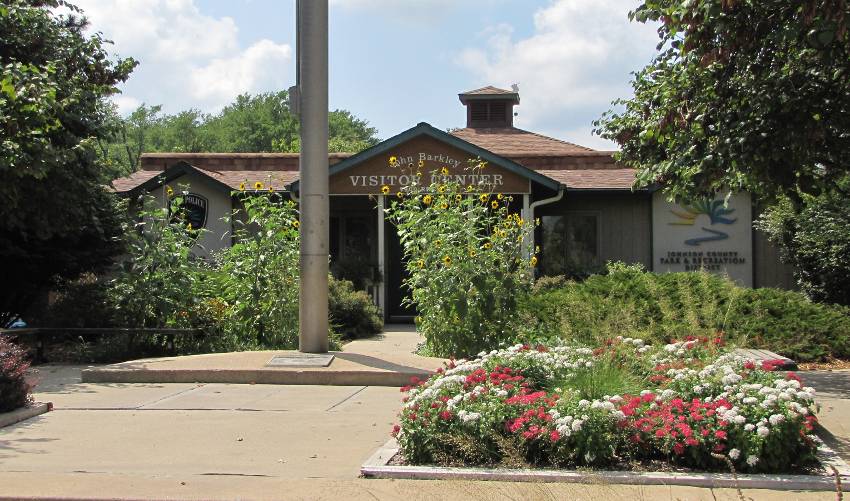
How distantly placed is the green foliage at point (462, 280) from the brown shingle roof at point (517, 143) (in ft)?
32.8

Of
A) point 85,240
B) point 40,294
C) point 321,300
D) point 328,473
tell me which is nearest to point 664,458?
point 328,473

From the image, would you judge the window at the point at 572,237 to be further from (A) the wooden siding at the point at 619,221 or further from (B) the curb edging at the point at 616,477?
(B) the curb edging at the point at 616,477

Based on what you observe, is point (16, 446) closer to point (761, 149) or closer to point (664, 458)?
point (664, 458)

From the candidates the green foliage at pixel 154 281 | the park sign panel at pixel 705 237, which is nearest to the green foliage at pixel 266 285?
the green foliage at pixel 154 281

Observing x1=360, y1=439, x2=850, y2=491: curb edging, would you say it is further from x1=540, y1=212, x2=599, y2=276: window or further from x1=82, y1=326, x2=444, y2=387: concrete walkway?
x1=540, y1=212, x2=599, y2=276: window

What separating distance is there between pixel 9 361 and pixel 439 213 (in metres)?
5.67

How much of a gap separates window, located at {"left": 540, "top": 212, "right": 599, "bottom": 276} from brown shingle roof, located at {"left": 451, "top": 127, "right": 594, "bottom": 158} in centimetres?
224

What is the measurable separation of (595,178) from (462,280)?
9.38 m

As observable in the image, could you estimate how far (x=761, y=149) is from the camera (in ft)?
32.2

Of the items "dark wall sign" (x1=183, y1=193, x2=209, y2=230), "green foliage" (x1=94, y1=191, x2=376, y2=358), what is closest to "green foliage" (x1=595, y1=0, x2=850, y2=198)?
"green foliage" (x1=94, y1=191, x2=376, y2=358)

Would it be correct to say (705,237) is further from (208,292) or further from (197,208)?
(197,208)

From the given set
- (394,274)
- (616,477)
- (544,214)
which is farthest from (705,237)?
(616,477)

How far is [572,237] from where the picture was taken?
19.5 metres

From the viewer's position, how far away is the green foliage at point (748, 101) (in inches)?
372
